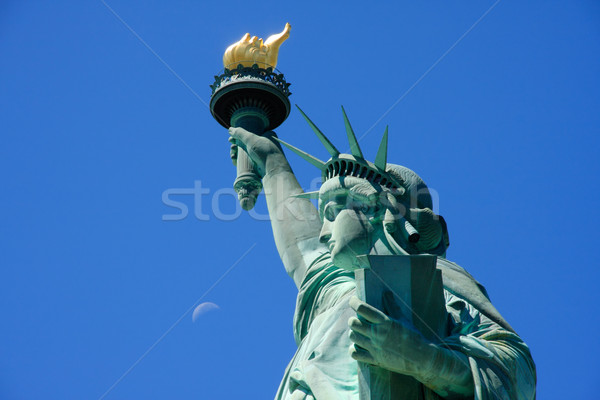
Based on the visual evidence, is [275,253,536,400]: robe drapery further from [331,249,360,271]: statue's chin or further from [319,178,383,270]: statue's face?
[319,178,383,270]: statue's face

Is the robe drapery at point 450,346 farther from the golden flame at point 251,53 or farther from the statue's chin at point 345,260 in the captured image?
the golden flame at point 251,53

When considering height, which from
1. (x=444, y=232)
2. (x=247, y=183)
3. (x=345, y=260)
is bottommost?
(x=345, y=260)

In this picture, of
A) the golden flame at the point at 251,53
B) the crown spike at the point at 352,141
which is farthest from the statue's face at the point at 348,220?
the golden flame at the point at 251,53

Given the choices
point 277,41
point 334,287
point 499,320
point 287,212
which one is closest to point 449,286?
point 499,320

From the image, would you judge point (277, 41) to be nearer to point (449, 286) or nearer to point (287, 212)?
point (287, 212)

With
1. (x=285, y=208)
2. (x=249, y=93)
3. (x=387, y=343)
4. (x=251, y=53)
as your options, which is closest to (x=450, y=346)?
(x=387, y=343)

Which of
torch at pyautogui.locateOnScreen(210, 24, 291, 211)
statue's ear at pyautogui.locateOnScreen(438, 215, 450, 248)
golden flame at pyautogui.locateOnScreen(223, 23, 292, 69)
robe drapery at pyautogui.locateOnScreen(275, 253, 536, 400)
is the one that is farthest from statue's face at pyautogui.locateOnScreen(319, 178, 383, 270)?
golden flame at pyautogui.locateOnScreen(223, 23, 292, 69)

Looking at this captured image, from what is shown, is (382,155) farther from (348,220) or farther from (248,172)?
(248,172)
